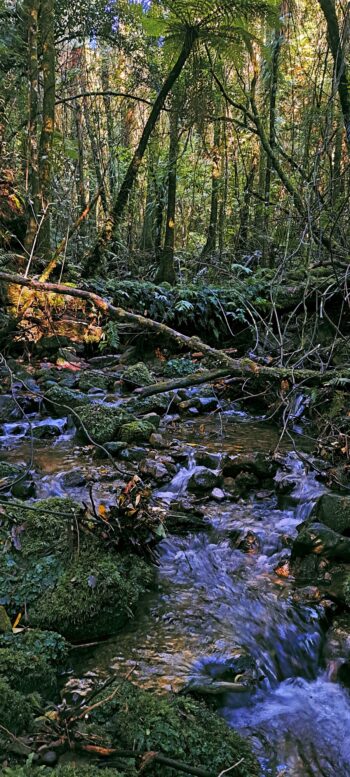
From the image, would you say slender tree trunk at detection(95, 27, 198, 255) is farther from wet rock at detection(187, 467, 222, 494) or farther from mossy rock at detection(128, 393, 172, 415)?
wet rock at detection(187, 467, 222, 494)

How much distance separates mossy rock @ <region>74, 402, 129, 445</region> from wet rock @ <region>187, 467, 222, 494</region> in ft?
4.19

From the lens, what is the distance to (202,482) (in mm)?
4664

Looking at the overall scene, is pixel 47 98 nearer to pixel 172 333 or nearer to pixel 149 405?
pixel 149 405

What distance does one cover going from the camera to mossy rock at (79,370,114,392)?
7328 mm

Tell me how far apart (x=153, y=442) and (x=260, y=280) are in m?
5.11

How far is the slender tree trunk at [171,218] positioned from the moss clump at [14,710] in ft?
30.8

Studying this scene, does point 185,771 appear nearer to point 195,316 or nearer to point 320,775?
point 320,775

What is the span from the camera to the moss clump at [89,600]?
107 inches

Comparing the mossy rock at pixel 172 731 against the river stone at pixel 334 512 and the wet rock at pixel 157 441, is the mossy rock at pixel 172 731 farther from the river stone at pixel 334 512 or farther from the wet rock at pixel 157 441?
the wet rock at pixel 157 441

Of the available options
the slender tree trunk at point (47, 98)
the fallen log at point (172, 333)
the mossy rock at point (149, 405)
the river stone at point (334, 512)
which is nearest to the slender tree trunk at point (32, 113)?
the slender tree trunk at point (47, 98)

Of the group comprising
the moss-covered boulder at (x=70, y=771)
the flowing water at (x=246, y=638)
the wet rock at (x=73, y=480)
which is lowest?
the flowing water at (x=246, y=638)

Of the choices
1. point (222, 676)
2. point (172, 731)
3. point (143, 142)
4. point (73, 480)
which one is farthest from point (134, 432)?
point (143, 142)

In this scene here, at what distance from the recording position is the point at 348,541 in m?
3.57

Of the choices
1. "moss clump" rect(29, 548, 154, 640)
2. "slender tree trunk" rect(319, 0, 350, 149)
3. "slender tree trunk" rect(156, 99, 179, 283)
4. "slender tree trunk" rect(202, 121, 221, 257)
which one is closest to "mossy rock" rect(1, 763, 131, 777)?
"moss clump" rect(29, 548, 154, 640)
